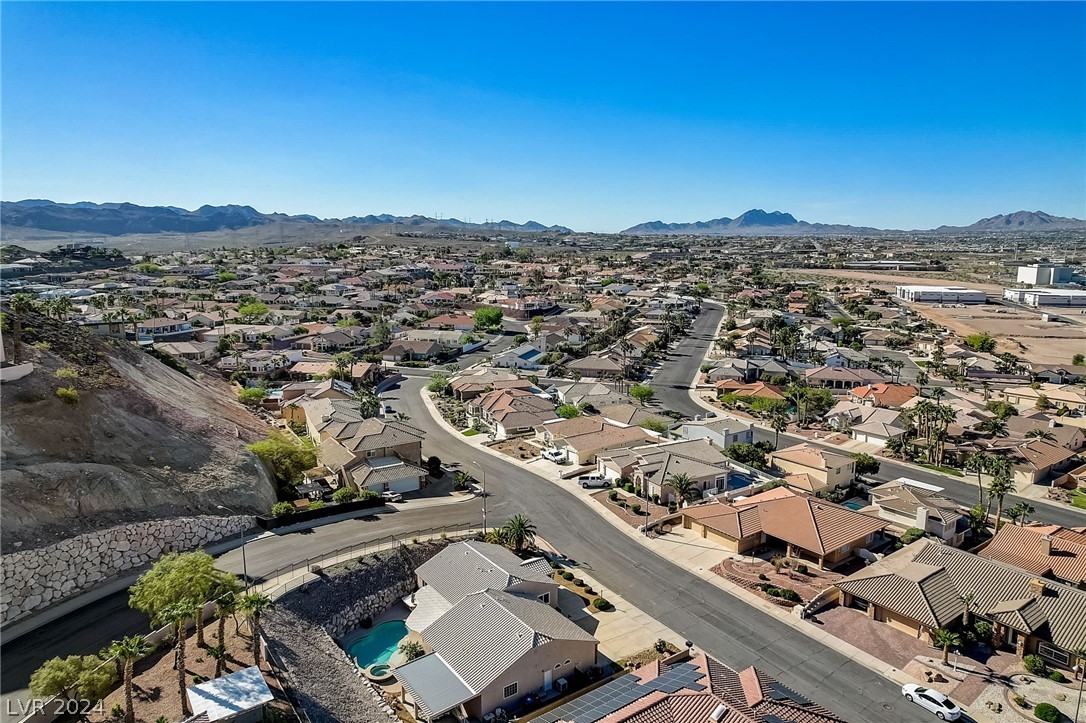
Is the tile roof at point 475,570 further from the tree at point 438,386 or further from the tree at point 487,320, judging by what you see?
the tree at point 487,320

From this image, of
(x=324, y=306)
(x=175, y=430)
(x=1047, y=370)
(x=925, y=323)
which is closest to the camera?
(x=175, y=430)

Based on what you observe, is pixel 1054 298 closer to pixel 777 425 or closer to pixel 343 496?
pixel 777 425

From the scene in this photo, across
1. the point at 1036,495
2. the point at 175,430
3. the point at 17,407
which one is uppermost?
the point at 17,407

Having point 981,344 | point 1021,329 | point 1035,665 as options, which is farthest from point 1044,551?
point 1021,329

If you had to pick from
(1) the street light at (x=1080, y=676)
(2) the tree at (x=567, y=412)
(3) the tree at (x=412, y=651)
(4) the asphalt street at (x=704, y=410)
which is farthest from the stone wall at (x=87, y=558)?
(4) the asphalt street at (x=704, y=410)

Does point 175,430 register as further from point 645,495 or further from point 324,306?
point 324,306

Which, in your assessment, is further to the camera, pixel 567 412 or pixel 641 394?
pixel 641 394

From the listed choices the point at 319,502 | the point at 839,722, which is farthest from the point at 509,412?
the point at 839,722
